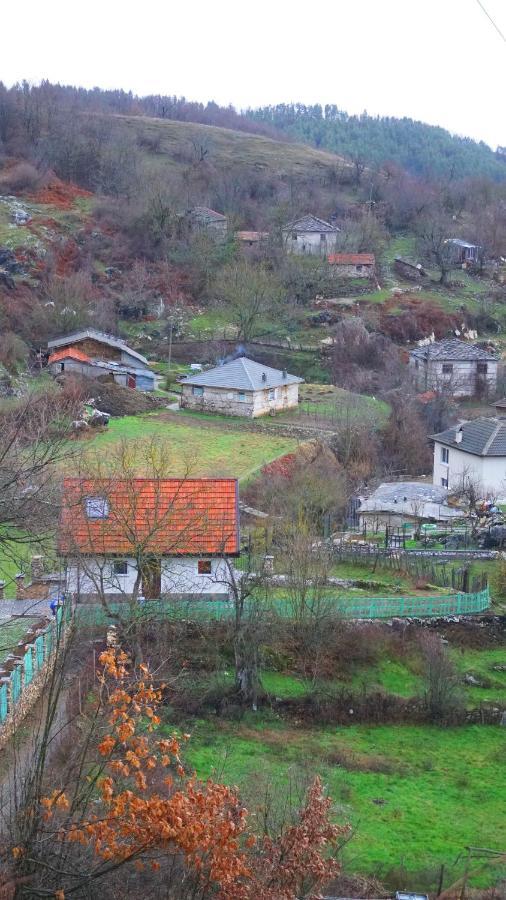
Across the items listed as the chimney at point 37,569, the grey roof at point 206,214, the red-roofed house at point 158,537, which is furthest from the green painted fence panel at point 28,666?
the grey roof at point 206,214

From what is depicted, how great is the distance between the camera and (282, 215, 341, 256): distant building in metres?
66.5

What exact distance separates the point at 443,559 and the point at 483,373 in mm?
25359

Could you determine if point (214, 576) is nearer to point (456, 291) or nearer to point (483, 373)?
point (483, 373)

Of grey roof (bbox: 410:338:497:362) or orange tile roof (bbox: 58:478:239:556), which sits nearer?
orange tile roof (bbox: 58:478:239:556)

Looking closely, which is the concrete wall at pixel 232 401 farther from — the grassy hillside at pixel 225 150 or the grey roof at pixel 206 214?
the grassy hillside at pixel 225 150

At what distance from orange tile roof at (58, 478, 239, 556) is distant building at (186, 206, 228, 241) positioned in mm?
46515

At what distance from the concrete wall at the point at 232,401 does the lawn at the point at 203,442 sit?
4.86ft

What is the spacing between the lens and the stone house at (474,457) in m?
29.7

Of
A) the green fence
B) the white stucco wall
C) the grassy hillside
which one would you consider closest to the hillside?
the grassy hillside

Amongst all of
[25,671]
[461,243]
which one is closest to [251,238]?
[461,243]

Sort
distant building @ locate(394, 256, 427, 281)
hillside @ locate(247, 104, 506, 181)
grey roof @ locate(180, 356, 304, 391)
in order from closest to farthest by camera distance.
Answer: grey roof @ locate(180, 356, 304, 391) < distant building @ locate(394, 256, 427, 281) < hillside @ locate(247, 104, 506, 181)

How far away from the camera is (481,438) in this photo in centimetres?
3036

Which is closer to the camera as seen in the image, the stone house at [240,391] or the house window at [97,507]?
the house window at [97,507]

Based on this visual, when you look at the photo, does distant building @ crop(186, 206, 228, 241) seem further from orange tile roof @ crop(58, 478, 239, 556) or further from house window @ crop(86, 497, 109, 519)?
house window @ crop(86, 497, 109, 519)
